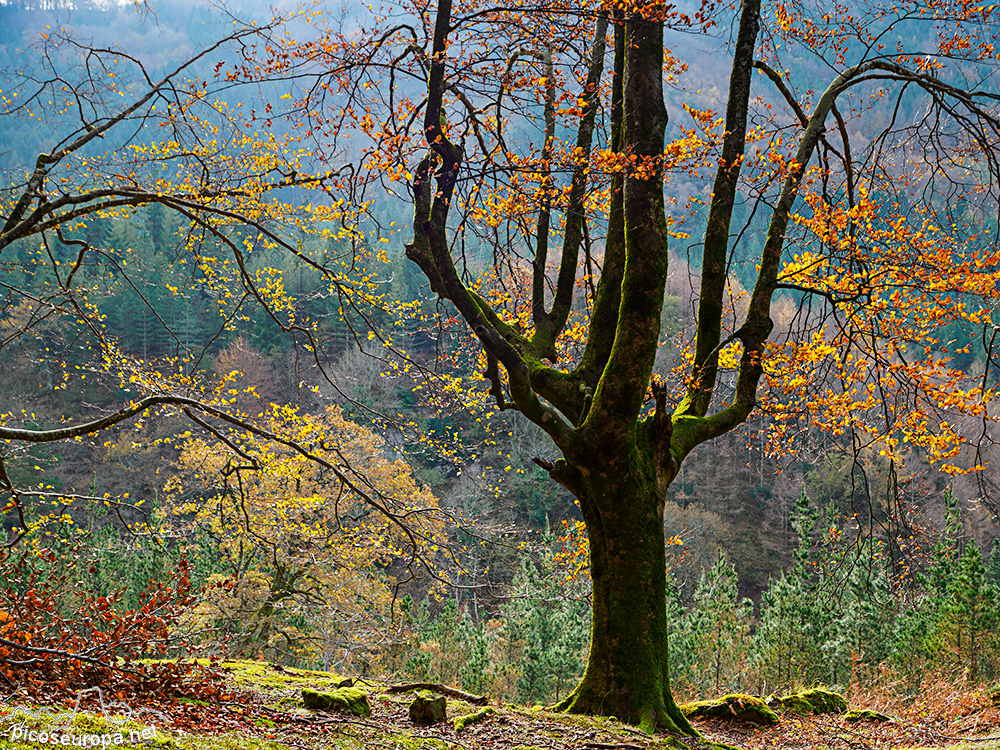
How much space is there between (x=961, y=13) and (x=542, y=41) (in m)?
3.13

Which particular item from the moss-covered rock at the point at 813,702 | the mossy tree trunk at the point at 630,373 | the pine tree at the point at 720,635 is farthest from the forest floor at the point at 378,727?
the pine tree at the point at 720,635

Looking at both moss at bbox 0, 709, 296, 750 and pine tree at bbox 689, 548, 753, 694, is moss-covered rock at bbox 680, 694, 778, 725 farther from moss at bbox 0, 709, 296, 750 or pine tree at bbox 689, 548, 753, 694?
pine tree at bbox 689, 548, 753, 694

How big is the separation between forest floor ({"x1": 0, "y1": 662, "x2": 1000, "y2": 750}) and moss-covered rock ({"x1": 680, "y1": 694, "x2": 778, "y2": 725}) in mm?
98

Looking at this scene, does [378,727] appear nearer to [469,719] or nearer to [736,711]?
[469,719]

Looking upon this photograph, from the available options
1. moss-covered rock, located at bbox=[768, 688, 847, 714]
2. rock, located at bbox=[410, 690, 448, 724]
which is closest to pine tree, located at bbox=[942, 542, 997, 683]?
moss-covered rock, located at bbox=[768, 688, 847, 714]

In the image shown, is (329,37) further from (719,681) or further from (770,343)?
(719,681)

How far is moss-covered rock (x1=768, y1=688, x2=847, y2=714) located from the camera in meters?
5.94

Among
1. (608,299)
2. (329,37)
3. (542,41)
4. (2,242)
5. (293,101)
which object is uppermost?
(542,41)

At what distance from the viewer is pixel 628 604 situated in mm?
4371

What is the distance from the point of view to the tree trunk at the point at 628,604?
4.23m

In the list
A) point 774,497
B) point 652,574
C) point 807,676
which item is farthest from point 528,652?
point 774,497

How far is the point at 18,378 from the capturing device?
1964 centimetres

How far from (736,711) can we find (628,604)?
1.88 meters
